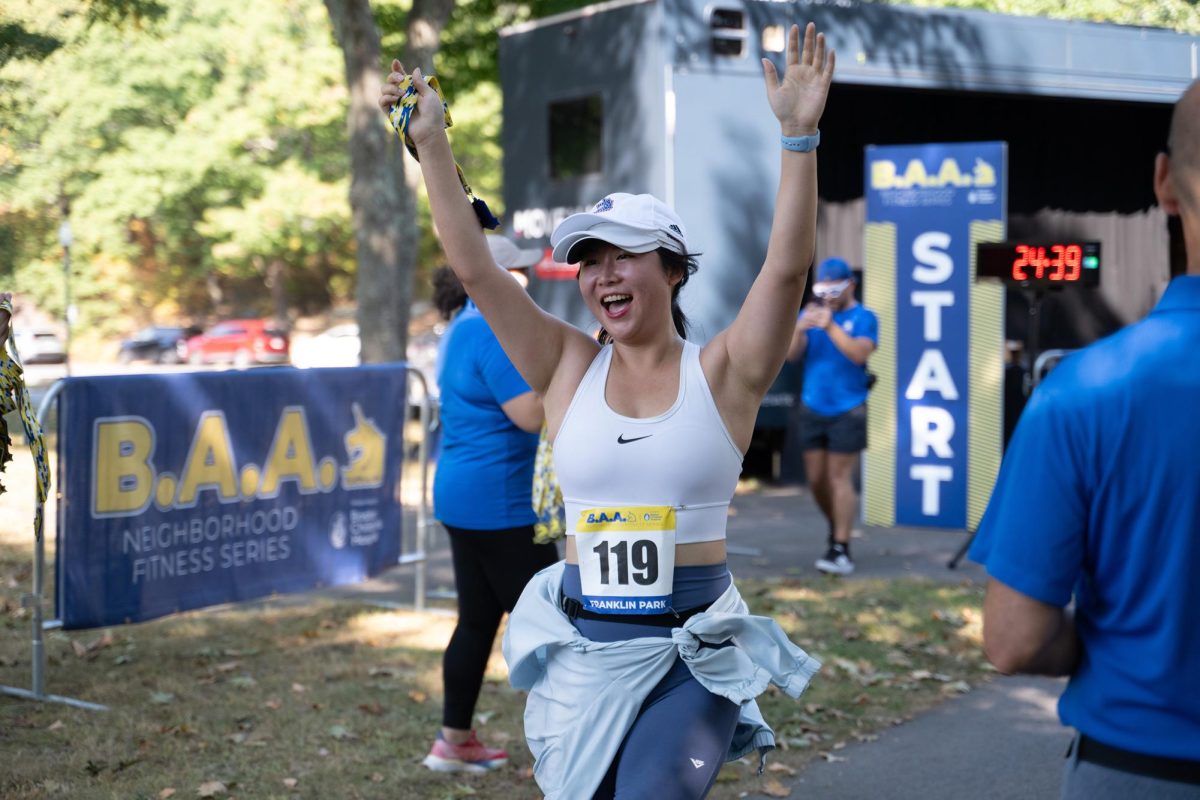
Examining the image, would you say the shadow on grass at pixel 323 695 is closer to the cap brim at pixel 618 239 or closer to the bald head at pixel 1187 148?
the cap brim at pixel 618 239

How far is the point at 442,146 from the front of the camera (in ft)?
10.3

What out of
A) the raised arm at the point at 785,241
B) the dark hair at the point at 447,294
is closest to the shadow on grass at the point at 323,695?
the dark hair at the point at 447,294

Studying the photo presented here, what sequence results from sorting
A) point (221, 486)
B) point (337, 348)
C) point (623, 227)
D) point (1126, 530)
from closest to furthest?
point (1126, 530)
point (623, 227)
point (221, 486)
point (337, 348)

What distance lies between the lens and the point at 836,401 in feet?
32.0

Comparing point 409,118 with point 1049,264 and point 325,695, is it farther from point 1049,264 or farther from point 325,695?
point 1049,264

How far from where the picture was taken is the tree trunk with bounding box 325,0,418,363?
15.1 m

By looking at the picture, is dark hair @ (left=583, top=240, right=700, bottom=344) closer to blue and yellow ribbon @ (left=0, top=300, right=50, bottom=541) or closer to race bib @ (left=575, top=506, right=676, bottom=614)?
race bib @ (left=575, top=506, right=676, bottom=614)

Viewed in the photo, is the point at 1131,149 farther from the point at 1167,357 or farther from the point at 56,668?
the point at 1167,357

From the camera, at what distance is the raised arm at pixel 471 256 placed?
123 inches

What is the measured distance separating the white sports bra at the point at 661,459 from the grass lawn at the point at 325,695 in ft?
8.51

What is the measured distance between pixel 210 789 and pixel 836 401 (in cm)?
574

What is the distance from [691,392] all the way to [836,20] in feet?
40.8

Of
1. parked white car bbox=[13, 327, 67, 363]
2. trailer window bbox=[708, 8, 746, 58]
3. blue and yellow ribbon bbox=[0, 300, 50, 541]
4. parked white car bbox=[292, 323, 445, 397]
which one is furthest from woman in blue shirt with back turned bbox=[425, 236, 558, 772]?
parked white car bbox=[13, 327, 67, 363]

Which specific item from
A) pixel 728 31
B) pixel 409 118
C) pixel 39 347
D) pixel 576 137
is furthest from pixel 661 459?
pixel 39 347
